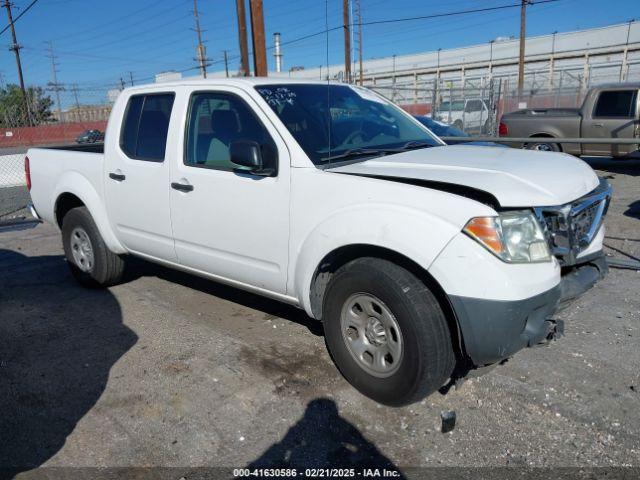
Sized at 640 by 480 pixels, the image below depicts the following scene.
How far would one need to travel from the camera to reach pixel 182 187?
4078 mm

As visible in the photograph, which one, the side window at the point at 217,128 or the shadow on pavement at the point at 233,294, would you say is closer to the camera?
the side window at the point at 217,128

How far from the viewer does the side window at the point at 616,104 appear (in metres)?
12.2

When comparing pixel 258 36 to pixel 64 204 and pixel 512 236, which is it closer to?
pixel 64 204

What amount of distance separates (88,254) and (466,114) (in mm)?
19468

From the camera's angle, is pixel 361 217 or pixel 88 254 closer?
pixel 361 217

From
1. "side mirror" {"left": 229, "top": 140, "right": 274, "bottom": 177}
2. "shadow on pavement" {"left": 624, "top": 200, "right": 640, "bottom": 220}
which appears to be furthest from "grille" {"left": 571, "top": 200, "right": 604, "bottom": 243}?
"shadow on pavement" {"left": 624, "top": 200, "right": 640, "bottom": 220}

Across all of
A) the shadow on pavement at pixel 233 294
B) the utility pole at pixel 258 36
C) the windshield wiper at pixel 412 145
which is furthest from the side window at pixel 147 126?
the utility pole at pixel 258 36

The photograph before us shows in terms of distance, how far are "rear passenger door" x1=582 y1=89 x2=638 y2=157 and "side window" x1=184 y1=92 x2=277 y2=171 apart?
10593mm

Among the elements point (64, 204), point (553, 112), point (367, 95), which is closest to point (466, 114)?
point (553, 112)

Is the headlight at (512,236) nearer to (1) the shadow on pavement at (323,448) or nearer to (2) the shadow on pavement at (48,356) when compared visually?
A: (1) the shadow on pavement at (323,448)

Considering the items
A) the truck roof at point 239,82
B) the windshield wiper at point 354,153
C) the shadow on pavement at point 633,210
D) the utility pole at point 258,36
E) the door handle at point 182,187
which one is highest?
the utility pole at point 258,36

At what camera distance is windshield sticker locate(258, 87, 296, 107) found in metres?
3.77

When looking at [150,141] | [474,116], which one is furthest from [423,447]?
[474,116]

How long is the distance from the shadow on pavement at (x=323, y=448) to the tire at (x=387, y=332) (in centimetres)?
32
